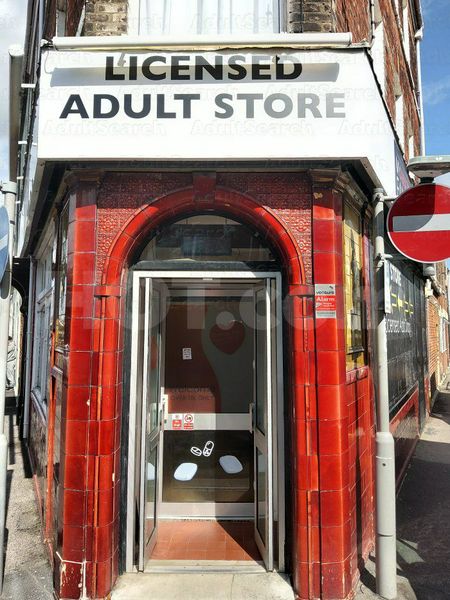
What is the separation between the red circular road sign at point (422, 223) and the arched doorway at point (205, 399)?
1078mm

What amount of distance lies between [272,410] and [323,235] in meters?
1.61

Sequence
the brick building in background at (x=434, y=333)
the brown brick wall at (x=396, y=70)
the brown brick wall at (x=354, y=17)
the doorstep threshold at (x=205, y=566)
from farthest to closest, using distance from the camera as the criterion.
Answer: the brick building in background at (x=434, y=333) → the brown brick wall at (x=396, y=70) → the brown brick wall at (x=354, y=17) → the doorstep threshold at (x=205, y=566)

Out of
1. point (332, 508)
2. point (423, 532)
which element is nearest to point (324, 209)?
point (332, 508)

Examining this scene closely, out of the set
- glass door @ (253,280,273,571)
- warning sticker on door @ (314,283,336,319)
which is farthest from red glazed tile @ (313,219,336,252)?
glass door @ (253,280,273,571)

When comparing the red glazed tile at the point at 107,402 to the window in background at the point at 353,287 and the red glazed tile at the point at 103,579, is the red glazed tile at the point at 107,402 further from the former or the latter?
the window in background at the point at 353,287

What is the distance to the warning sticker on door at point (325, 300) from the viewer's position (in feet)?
12.3

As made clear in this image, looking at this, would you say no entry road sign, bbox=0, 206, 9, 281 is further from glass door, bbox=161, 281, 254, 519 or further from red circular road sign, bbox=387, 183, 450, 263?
red circular road sign, bbox=387, 183, 450, 263

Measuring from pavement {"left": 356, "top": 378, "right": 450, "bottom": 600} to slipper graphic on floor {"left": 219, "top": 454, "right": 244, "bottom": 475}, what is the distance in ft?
5.87

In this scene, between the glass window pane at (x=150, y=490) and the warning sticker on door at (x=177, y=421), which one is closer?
the glass window pane at (x=150, y=490)

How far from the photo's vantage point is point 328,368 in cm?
369

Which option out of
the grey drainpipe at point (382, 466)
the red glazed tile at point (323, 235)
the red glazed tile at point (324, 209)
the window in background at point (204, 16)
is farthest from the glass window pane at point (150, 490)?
the window in background at point (204, 16)

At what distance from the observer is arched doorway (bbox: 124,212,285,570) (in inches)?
155

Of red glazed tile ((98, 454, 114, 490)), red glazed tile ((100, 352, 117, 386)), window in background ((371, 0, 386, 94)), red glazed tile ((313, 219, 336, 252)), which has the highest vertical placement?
window in background ((371, 0, 386, 94))

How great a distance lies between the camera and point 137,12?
4.26 metres
